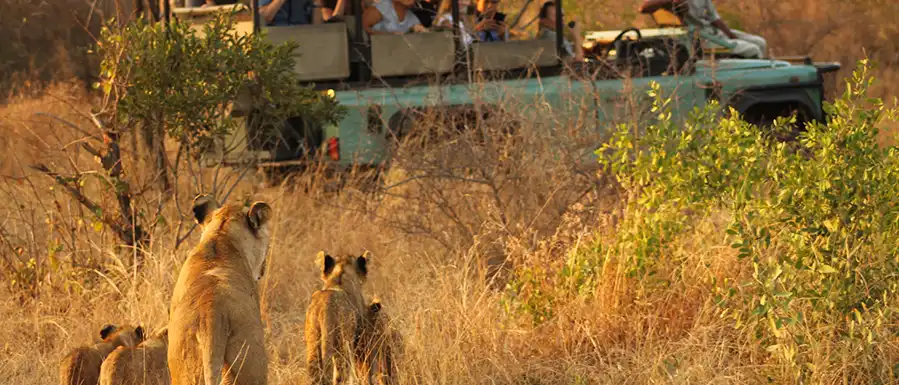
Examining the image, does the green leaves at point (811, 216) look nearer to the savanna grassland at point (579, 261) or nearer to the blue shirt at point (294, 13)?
the savanna grassland at point (579, 261)

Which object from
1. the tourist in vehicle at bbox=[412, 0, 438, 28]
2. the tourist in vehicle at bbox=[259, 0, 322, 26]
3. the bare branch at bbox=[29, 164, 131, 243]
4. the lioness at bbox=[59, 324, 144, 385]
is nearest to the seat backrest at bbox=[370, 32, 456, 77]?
the tourist in vehicle at bbox=[259, 0, 322, 26]

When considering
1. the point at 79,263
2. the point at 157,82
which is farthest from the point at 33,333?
the point at 157,82

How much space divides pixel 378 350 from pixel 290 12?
5.76 m

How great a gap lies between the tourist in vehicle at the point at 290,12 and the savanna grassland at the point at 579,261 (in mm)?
2000

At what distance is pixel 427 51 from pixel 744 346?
17.1 ft

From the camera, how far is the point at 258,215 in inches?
179

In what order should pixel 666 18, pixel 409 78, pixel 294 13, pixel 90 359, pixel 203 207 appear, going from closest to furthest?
pixel 203 207, pixel 90 359, pixel 409 78, pixel 294 13, pixel 666 18

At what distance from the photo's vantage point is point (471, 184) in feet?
26.5

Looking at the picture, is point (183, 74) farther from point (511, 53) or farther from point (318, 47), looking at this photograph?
point (511, 53)

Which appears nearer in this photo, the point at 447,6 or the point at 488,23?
the point at 488,23

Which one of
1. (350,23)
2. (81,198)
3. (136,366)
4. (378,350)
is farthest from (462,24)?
(136,366)

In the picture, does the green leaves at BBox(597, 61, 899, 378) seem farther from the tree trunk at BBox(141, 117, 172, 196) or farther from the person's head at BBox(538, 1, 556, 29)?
the person's head at BBox(538, 1, 556, 29)

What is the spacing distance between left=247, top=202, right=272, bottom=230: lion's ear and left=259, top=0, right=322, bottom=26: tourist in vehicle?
601 cm

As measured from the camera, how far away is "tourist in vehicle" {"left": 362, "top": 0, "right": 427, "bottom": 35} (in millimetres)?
10797
